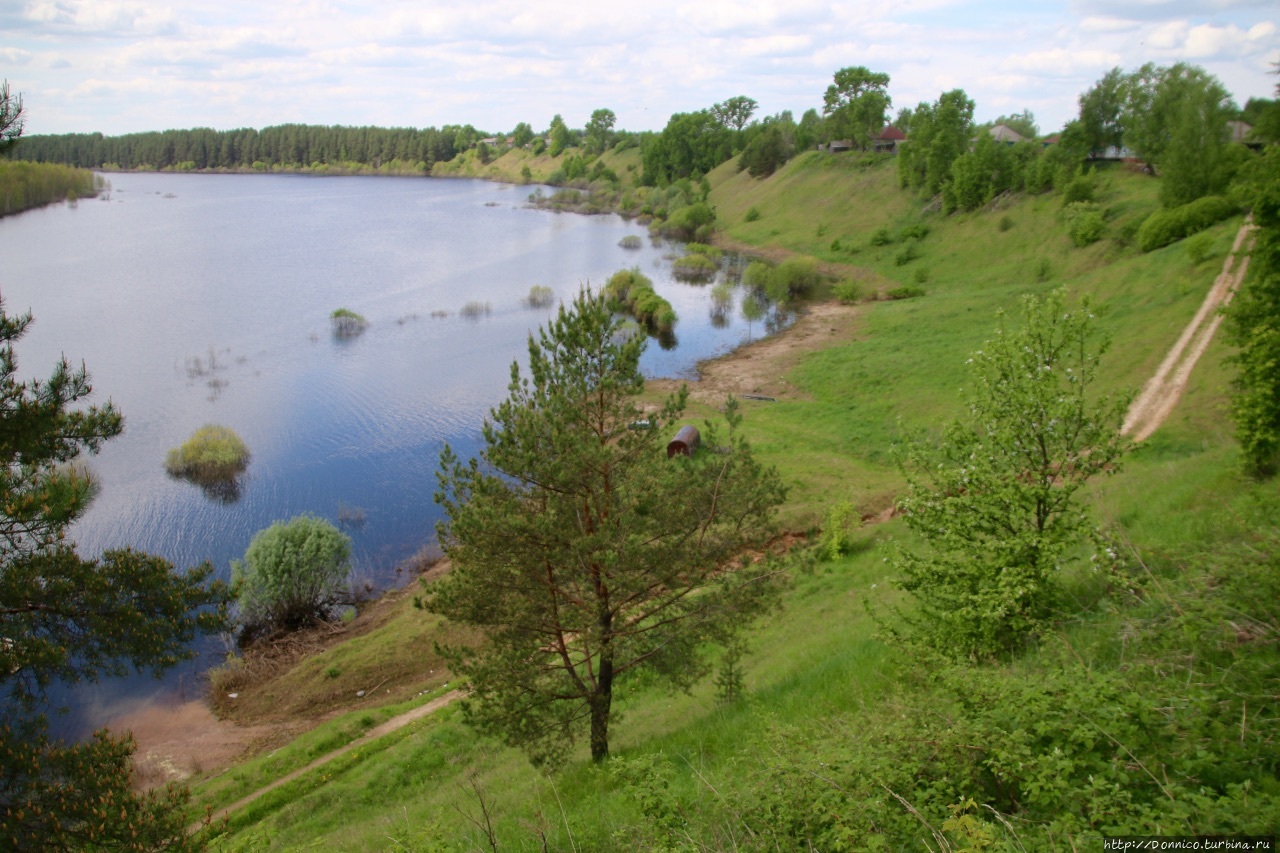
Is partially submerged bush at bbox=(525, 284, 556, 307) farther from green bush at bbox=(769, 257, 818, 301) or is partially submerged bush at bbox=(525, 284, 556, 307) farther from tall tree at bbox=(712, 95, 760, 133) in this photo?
tall tree at bbox=(712, 95, 760, 133)

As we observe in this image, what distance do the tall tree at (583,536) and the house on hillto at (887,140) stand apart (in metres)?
94.7

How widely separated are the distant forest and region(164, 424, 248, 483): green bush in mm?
168449

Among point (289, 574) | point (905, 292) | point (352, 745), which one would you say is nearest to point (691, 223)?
point (905, 292)

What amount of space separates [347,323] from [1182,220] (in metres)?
50.1

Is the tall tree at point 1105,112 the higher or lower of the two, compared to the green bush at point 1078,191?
higher

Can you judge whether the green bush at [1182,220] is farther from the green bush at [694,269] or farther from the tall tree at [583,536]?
the tall tree at [583,536]

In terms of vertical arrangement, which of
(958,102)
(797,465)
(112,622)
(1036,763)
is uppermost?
(958,102)

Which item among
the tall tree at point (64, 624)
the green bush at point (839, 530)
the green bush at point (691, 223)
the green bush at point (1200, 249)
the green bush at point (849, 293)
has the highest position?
the green bush at point (691, 223)

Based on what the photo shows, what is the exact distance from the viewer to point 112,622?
9.30m

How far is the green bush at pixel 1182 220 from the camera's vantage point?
129 feet

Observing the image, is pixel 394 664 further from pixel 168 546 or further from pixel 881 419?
pixel 881 419

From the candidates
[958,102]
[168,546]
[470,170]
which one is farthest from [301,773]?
[470,170]

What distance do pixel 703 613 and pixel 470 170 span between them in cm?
18609

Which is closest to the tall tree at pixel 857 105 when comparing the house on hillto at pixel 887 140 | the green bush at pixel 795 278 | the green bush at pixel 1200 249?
the house on hillto at pixel 887 140
